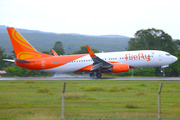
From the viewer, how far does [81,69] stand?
2964cm

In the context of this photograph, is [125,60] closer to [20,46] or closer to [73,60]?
[73,60]

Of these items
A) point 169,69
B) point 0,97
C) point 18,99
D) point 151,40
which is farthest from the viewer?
point 151,40

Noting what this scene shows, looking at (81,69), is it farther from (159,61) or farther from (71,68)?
(159,61)

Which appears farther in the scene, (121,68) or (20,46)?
(20,46)

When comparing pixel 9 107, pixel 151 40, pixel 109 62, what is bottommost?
pixel 9 107

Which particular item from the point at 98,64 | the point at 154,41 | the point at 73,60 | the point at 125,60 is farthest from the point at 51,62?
the point at 154,41

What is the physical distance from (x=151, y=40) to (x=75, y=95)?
50473 millimetres

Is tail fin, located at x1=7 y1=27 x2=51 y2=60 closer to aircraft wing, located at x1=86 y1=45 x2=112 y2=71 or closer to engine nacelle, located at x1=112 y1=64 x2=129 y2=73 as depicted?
aircraft wing, located at x1=86 y1=45 x2=112 y2=71

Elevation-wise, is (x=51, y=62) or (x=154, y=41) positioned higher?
(x=154, y=41)

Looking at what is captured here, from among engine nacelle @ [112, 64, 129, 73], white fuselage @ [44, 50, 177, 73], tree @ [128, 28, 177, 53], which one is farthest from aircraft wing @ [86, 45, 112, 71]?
tree @ [128, 28, 177, 53]

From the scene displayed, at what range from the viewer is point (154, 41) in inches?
2362

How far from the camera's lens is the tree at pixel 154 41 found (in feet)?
189

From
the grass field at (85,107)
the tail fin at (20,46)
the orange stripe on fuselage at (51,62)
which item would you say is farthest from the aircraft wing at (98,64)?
the grass field at (85,107)

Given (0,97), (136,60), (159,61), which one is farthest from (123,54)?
(0,97)
